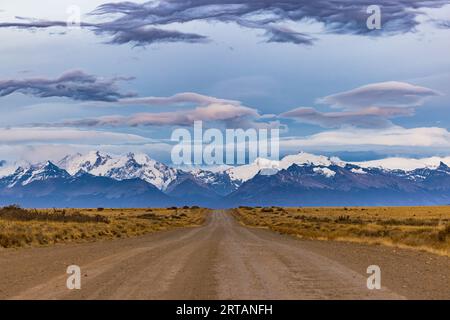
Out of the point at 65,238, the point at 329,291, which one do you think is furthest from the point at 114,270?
the point at 65,238

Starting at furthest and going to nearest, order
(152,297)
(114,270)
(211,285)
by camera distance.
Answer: (114,270) → (211,285) → (152,297)

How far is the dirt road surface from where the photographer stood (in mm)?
14145

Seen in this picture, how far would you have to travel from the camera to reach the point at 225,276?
1752 centimetres

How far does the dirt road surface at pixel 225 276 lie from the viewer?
14145 millimetres

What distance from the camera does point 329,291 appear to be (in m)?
14.5

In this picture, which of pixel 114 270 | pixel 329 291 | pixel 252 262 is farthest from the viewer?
pixel 252 262
